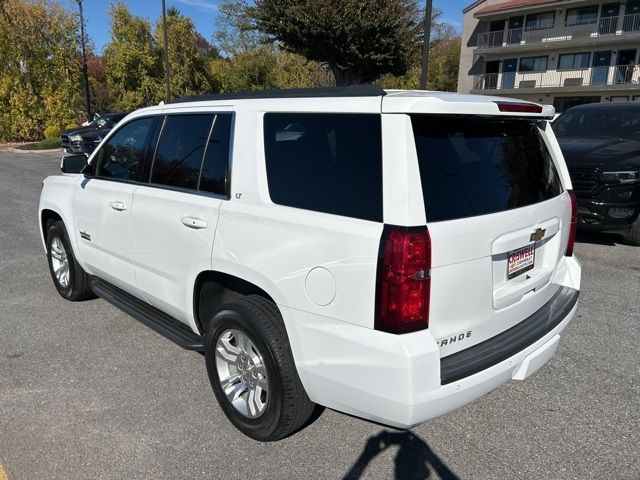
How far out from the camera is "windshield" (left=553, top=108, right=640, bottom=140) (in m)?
7.43

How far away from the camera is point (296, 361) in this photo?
2.40m

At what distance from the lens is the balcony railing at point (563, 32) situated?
31.9 meters

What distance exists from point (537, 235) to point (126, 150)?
2.95m

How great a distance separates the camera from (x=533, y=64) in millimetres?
36219

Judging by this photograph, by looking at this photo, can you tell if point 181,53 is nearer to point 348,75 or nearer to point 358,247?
point 348,75

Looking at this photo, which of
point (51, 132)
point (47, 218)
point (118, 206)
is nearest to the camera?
point (118, 206)

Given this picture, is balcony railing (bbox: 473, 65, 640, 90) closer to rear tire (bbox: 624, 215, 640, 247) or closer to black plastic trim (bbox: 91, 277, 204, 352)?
rear tire (bbox: 624, 215, 640, 247)

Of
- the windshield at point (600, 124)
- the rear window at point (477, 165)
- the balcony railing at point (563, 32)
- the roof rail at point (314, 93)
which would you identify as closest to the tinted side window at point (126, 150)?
the roof rail at point (314, 93)

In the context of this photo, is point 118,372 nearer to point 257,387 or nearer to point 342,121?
point 257,387

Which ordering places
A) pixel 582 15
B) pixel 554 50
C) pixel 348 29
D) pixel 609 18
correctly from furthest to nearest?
pixel 554 50, pixel 582 15, pixel 609 18, pixel 348 29

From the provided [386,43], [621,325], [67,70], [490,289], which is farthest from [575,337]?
[67,70]

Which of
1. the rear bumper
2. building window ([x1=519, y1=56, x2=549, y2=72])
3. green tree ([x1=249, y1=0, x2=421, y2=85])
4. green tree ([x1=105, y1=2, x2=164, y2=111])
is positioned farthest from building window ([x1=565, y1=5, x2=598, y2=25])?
the rear bumper

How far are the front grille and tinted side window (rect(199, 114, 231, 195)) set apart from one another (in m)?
5.13

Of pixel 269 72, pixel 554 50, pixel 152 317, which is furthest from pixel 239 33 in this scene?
pixel 152 317
